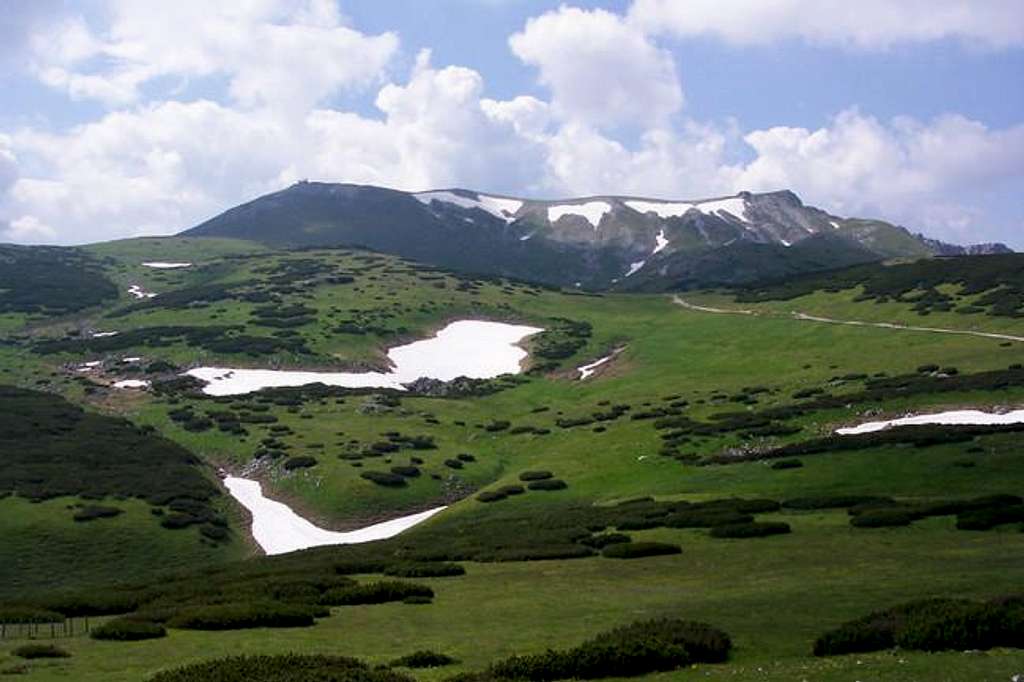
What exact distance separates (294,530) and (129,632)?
4698cm

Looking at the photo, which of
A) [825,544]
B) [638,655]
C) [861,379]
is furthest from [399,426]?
[638,655]

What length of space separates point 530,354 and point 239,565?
102m

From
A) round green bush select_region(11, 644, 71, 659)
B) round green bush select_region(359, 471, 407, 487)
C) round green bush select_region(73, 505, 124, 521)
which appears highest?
round green bush select_region(11, 644, 71, 659)

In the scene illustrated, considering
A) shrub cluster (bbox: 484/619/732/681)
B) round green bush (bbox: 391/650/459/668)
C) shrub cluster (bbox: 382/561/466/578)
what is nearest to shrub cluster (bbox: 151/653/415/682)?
round green bush (bbox: 391/650/459/668)

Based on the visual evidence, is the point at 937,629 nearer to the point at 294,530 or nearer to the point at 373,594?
the point at 373,594

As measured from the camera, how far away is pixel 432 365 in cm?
15000

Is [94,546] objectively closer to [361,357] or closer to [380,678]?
[380,678]

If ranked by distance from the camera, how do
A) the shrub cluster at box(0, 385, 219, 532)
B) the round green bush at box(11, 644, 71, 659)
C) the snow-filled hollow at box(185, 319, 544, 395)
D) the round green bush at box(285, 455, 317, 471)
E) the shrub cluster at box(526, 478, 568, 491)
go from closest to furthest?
the round green bush at box(11, 644, 71, 659)
the shrub cluster at box(526, 478, 568, 491)
the shrub cluster at box(0, 385, 219, 532)
the round green bush at box(285, 455, 317, 471)
the snow-filled hollow at box(185, 319, 544, 395)

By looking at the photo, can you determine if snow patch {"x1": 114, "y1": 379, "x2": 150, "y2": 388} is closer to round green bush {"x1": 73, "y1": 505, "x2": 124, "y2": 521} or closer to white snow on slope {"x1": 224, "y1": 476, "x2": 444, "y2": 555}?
white snow on slope {"x1": 224, "y1": 476, "x2": 444, "y2": 555}

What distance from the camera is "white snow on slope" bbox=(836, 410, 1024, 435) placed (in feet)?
218

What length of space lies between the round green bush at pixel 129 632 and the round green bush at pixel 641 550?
64.5ft

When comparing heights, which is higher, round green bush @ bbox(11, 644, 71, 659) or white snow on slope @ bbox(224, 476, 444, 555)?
A: round green bush @ bbox(11, 644, 71, 659)

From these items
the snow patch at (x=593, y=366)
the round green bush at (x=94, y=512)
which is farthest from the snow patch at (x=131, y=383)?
the snow patch at (x=593, y=366)

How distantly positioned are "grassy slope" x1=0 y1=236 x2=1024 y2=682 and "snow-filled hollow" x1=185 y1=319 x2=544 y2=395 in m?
12.5
